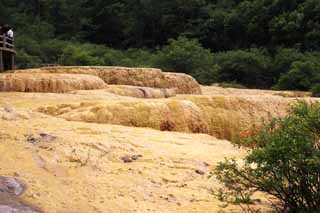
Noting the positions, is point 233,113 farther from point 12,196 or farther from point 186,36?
point 186,36

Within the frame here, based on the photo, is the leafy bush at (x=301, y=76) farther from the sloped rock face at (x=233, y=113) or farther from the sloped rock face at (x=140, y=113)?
the sloped rock face at (x=140, y=113)

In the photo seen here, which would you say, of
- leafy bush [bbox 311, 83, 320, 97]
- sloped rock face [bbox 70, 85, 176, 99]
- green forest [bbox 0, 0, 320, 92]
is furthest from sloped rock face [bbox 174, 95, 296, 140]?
green forest [bbox 0, 0, 320, 92]

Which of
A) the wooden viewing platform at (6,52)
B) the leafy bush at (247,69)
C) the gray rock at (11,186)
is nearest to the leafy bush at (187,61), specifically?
the leafy bush at (247,69)

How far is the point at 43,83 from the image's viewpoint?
595 inches

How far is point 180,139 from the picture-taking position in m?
10.1

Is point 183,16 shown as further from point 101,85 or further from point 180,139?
point 180,139

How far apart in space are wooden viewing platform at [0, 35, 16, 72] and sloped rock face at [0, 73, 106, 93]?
3194 millimetres

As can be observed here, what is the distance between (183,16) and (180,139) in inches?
1194

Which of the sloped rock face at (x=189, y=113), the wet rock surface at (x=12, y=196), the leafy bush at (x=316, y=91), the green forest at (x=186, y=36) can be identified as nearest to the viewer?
the wet rock surface at (x=12, y=196)

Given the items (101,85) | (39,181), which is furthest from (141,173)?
(101,85)

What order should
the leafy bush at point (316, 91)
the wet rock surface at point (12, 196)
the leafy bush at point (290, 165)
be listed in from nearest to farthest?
1. the leafy bush at point (290, 165)
2. the wet rock surface at point (12, 196)
3. the leafy bush at point (316, 91)

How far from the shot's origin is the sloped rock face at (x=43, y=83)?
14805 millimetres

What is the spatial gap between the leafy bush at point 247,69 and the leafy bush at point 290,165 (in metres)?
24.1

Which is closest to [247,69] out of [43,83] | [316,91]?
[316,91]
